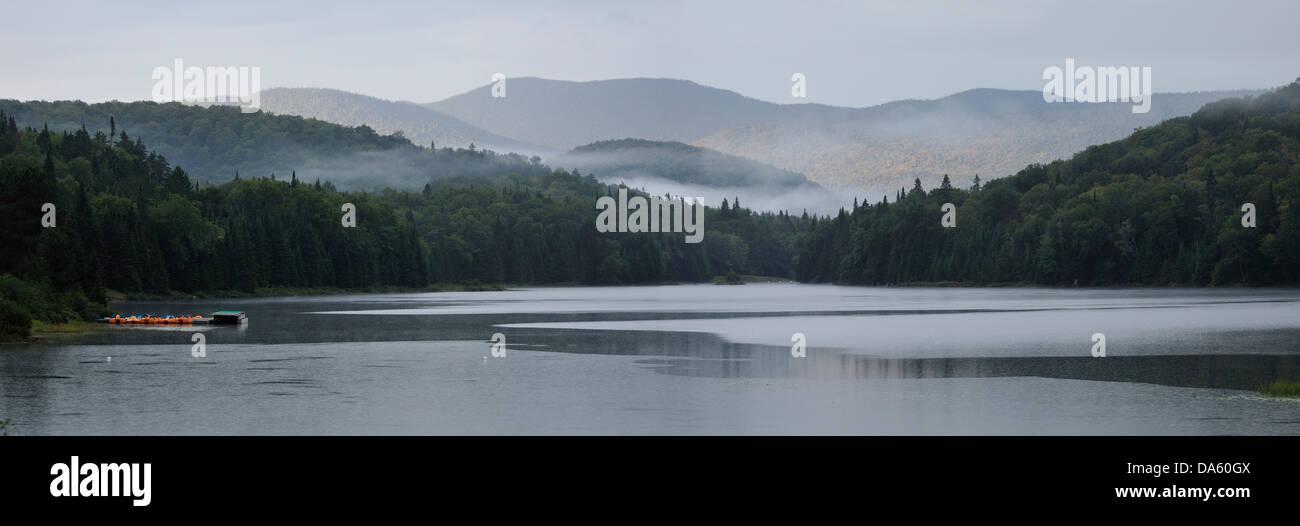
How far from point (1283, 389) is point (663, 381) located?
20.7 metres

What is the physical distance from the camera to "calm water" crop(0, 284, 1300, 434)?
36.3 metres

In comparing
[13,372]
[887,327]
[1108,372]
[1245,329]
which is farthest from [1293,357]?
[13,372]

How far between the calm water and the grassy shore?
1002mm

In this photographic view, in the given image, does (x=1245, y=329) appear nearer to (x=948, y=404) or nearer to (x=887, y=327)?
(x=887, y=327)

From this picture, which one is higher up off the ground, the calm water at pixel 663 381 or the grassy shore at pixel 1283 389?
the grassy shore at pixel 1283 389

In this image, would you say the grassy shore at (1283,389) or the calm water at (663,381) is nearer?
the calm water at (663,381)

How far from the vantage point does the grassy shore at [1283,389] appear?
4091 centimetres

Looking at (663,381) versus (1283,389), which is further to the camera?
(663,381)

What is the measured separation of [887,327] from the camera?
3423 inches

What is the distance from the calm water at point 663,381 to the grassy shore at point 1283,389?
39.5 inches

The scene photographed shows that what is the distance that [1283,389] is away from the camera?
4122 centimetres

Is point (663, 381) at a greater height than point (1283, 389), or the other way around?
point (1283, 389)

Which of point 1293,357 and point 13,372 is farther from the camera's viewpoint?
point 1293,357
